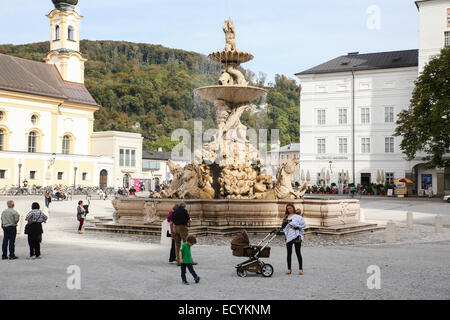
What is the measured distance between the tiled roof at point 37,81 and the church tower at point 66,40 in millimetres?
1240

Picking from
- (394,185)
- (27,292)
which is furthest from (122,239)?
(394,185)

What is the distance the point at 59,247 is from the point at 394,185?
44598mm

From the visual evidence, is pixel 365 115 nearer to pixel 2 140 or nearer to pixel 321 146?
pixel 321 146

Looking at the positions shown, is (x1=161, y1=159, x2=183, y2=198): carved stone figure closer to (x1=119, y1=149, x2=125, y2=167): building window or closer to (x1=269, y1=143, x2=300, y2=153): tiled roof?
(x1=119, y1=149, x2=125, y2=167): building window

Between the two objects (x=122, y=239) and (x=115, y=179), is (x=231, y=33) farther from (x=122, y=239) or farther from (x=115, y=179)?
(x=115, y=179)

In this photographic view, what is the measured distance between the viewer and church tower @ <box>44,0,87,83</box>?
74.9m

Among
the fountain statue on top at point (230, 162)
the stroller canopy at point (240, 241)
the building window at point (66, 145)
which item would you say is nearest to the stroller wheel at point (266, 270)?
the stroller canopy at point (240, 241)

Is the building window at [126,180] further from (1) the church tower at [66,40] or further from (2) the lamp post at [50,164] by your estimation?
(1) the church tower at [66,40]

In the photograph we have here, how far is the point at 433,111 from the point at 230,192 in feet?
92.9

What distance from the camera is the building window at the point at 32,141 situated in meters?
65.8

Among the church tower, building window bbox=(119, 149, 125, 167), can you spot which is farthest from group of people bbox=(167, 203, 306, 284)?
the church tower

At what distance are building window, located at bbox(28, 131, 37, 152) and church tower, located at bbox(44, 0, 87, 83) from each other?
12075 mm

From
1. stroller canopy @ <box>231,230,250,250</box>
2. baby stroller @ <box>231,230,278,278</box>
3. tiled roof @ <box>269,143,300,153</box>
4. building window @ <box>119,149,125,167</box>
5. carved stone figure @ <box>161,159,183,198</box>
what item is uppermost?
tiled roof @ <box>269,143,300,153</box>
